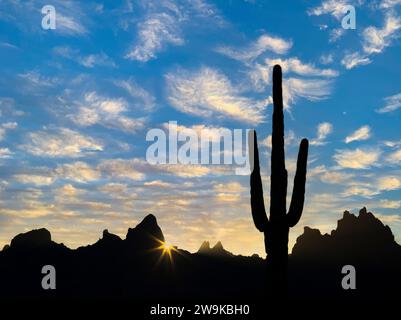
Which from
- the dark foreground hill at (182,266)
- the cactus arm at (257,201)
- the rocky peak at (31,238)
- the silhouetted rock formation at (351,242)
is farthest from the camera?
the rocky peak at (31,238)

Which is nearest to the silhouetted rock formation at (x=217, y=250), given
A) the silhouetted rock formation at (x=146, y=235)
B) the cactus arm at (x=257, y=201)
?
the silhouetted rock formation at (x=146, y=235)

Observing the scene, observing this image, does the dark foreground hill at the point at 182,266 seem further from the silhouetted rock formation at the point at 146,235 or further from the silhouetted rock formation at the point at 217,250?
the silhouetted rock formation at the point at 217,250

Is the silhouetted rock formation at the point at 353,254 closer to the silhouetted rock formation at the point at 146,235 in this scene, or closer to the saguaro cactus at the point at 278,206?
the silhouetted rock formation at the point at 146,235

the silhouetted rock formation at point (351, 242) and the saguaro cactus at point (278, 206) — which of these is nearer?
the saguaro cactus at point (278, 206)

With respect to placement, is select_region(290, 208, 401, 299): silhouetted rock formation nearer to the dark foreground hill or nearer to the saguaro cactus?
the dark foreground hill

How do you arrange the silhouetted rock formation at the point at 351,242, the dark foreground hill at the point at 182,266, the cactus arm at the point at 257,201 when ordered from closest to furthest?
1. the cactus arm at the point at 257,201
2. the dark foreground hill at the point at 182,266
3. the silhouetted rock formation at the point at 351,242

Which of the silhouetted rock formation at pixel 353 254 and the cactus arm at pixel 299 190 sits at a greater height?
the cactus arm at pixel 299 190

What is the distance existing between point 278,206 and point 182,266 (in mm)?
67678

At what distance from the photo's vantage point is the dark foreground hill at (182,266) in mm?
71875

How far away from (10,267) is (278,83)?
10667cm

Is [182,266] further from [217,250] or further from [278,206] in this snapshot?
[278,206]
